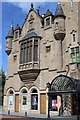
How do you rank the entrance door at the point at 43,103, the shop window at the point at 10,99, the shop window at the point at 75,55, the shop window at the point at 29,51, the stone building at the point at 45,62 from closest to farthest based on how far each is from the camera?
1. the stone building at the point at 45,62
2. the shop window at the point at 75,55
3. the entrance door at the point at 43,103
4. the shop window at the point at 29,51
5. the shop window at the point at 10,99

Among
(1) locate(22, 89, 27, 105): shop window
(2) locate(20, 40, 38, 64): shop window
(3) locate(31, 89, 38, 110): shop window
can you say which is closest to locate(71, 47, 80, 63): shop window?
(2) locate(20, 40, 38, 64): shop window

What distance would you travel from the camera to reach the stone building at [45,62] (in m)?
28.4

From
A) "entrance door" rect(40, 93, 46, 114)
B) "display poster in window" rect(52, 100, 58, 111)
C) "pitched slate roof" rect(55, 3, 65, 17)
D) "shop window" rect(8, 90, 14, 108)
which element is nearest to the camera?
"display poster in window" rect(52, 100, 58, 111)

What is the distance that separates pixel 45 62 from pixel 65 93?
7.56 metres

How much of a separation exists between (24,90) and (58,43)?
8947 mm

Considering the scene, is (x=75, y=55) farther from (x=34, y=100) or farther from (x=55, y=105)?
(x=34, y=100)

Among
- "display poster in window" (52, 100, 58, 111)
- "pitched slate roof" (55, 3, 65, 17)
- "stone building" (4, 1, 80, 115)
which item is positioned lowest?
"display poster in window" (52, 100, 58, 111)

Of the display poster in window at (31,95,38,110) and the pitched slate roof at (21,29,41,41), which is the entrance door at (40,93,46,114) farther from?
the pitched slate roof at (21,29,41,41)

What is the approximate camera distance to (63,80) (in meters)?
26.4

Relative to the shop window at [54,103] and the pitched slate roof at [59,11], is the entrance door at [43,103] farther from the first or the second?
the pitched slate roof at [59,11]

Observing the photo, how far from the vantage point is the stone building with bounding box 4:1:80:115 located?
93.1 feet

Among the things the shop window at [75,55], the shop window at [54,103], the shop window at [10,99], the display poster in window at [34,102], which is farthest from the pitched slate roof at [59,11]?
the shop window at [10,99]

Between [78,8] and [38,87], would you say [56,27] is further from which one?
[38,87]

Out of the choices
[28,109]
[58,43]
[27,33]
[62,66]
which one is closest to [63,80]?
[62,66]
